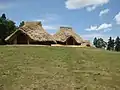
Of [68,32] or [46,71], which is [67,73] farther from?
[68,32]

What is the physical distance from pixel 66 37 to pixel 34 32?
30.0 feet

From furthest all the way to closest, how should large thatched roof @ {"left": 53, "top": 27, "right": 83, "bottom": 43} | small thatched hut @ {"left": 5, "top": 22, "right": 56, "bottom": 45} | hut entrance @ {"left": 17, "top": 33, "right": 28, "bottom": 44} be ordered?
large thatched roof @ {"left": 53, "top": 27, "right": 83, "bottom": 43} → hut entrance @ {"left": 17, "top": 33, "right": 28, "bottom": 44} → small thatched hut @ {"left": 5, "top": 22, "right": 56, "bottom": 45}

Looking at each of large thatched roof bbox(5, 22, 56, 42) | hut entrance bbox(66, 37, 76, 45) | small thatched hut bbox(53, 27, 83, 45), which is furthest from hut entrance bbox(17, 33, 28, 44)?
hut entrance bbox(66, 37, 76, 45)

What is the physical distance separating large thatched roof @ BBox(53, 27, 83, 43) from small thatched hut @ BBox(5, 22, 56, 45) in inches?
204

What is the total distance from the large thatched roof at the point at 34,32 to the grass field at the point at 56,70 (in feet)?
39.7

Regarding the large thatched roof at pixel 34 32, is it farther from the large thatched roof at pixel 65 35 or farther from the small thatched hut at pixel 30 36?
the large thatched roof at pixel 65 35

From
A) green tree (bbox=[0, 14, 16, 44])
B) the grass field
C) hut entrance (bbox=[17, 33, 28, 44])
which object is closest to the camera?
the grass field

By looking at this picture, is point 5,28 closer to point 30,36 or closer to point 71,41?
point 71,41

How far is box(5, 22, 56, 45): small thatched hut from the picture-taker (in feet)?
168

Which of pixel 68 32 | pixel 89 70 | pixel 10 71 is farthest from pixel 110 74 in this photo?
pixel 68 32

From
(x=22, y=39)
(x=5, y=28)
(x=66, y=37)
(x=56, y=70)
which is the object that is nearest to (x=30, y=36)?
(x=22, y=39)

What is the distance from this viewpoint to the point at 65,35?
198 ft

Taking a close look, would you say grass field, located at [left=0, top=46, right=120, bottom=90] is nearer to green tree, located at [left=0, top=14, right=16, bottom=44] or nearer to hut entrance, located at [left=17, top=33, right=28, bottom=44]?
hut entrance, located at [left=17, top=33, right=28, bottom=44]

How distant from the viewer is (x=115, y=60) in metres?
35.7
